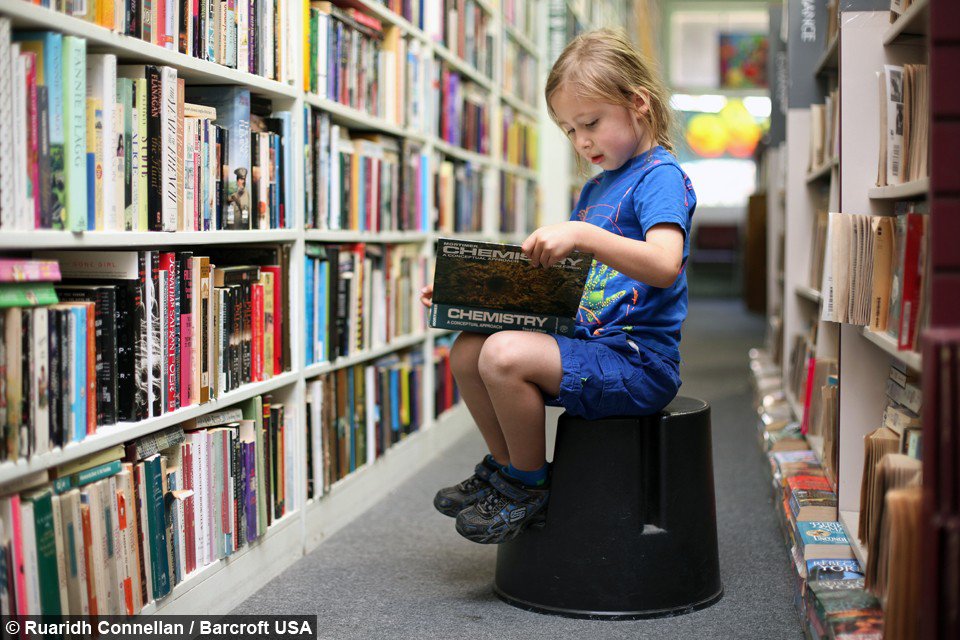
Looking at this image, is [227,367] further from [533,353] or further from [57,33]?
[57,33]

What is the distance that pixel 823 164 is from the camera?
8.49 feet

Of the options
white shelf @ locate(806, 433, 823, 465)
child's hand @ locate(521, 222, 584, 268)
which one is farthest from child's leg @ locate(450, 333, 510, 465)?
white shelf @ locate(806, 433, 823, 465)

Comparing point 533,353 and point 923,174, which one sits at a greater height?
point 923,174

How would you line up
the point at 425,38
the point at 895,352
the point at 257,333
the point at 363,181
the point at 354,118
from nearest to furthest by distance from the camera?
1. the point at 895,352
2. the point at 257,333
3. the point at 354,118
4. the point at 363,181
5. the point at 425,38

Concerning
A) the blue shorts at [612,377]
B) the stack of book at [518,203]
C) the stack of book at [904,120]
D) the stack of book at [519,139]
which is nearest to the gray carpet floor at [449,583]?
the blue shorts at [612,377]

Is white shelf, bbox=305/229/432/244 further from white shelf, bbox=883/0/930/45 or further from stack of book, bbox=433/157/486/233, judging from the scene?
white shelf, bbox=883/0/930/45

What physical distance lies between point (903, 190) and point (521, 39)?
300 cm

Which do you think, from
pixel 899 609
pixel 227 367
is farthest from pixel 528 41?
pixel 899 609

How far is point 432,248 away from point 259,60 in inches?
47.5

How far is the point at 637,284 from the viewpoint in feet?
5.39

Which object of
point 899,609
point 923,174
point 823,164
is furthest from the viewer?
point 823,164

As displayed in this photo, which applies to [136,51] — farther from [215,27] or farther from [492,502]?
[492,502]

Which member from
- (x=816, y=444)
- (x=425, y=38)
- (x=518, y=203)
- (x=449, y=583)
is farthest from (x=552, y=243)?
(x=518, y=203)

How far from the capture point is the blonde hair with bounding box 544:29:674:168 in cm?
162
